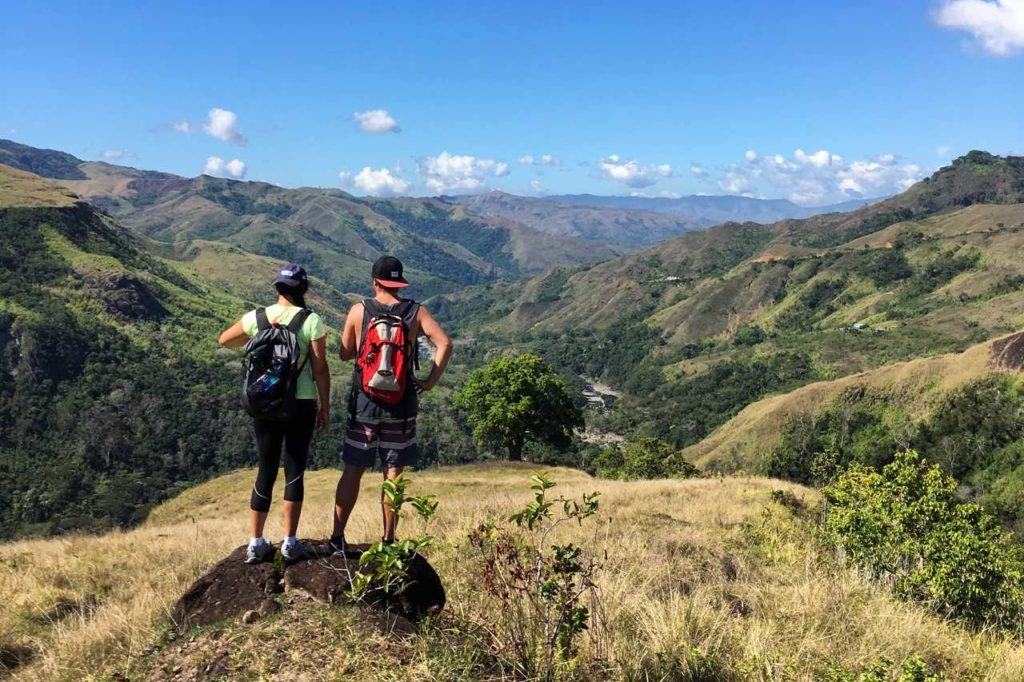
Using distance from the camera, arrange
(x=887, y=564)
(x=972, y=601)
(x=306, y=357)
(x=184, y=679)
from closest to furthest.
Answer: (x=184, y=679), (x=306, y=357), (x=972, y=601), (x=887, y=564)

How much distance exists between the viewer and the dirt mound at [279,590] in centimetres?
454

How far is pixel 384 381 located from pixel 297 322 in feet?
3.05

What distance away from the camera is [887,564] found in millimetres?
8453

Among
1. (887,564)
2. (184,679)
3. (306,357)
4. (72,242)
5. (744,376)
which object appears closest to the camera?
(184,679)

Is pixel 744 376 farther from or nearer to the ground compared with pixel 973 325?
nearer to the ground

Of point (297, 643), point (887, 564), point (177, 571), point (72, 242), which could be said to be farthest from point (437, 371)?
point (72, 242)

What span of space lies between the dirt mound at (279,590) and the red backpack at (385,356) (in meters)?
1.43

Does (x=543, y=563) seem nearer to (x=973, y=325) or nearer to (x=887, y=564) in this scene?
(x=887, y=564)

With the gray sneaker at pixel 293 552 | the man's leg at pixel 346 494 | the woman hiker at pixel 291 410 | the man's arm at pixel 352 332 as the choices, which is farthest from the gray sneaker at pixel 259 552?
the man's arm at pixel 352 332

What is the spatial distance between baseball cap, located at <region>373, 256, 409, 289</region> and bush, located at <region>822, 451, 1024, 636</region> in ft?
21.1

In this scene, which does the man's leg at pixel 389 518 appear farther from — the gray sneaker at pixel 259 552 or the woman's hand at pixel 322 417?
the gray sneaker at pixel 259 552

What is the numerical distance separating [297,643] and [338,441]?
132359 millimetres

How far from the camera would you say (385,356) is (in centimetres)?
545

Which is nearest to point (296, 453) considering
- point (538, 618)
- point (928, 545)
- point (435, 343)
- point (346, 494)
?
point (346, 494)
